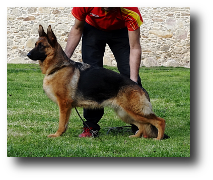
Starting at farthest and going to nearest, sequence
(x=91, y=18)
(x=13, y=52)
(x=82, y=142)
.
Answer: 1. (x=13, y=52)
2. (x=91, y=18)
3. (x=82, y=142)

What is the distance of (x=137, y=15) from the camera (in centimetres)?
450

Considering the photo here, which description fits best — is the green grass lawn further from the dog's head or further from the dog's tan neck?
the dog's head

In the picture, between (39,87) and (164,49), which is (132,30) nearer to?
(39,87)

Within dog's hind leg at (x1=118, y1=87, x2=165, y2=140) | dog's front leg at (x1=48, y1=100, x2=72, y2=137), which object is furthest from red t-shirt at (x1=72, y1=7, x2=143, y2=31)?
dog's front leg at (x1=48, y1=100, x2=72, y2=137)

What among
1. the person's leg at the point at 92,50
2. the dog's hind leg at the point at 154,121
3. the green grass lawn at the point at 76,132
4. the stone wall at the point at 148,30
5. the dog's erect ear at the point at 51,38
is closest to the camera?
the green grass lawn at the point at 76,132

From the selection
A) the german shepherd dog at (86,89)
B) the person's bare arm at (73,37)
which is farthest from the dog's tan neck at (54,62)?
the person's bare arm at (73,37)

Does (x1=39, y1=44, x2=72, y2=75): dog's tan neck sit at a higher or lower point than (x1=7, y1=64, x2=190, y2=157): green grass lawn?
higher

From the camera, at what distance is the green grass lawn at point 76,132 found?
384cm

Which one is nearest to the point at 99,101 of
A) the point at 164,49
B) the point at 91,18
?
the point at 91,18

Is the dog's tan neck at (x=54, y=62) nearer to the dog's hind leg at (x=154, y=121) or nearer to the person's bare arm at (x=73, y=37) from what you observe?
the person's bare arm at (x=73, y=37)

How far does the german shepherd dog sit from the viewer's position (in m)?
4.46

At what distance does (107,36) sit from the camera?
16.2ft

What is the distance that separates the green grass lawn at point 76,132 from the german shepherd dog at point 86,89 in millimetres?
341
